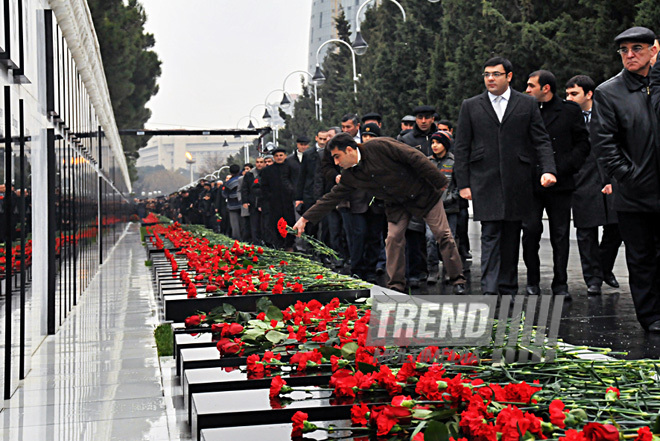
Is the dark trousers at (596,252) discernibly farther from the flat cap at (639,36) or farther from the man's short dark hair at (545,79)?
the flat cap at (639,36)

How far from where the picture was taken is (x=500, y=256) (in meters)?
8.37

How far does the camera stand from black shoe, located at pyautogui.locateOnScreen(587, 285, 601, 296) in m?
9.10

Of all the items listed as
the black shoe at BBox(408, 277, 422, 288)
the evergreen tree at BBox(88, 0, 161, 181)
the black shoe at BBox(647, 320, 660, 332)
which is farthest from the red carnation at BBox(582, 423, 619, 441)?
the evergreen tree at BBox(88, 0, 161, 181)

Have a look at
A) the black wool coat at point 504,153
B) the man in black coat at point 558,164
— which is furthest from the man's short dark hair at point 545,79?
Answer: the black wool coat at point 504,153

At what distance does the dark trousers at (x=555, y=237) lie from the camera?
8930 mm

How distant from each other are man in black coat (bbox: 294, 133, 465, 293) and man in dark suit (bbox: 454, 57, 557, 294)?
0.92 m

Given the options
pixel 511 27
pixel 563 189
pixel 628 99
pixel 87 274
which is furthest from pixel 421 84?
pixel 628 99

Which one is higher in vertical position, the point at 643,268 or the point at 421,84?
the point at 421,84

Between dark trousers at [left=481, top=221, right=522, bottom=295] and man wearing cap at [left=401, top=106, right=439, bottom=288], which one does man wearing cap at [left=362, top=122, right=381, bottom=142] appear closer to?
man wearing cap at [left=401, top=106, right=439, bottom=288]

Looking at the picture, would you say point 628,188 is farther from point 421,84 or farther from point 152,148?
point 152,148

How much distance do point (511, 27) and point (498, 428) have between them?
22302mm

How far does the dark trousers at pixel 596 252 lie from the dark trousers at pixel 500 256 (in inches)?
44.1

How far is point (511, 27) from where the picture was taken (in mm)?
23922

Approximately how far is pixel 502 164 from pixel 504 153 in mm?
100
